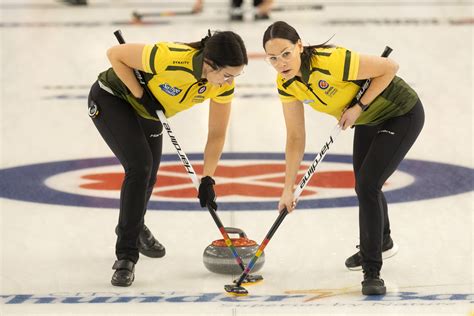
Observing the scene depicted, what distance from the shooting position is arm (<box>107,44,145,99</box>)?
4914 mm

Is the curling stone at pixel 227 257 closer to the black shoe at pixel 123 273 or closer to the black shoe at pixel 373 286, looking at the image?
the black shoe at pixel 123 273

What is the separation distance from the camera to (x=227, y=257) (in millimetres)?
5109

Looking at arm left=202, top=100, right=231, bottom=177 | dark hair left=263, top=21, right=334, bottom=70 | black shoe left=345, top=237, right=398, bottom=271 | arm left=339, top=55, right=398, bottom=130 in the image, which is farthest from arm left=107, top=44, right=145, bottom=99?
black shoe left=345, top=237, right=398, bottom=271

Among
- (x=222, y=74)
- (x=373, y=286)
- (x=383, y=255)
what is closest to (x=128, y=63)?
(x=222, y=74)

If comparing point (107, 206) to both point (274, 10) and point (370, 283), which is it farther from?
point (274, 10)

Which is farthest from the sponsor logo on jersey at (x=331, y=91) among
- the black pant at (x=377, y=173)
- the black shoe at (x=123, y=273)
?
the black shoe at (x=123, y=273)

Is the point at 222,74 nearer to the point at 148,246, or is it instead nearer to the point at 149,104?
the point at 149,104

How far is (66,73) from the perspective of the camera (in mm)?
10594

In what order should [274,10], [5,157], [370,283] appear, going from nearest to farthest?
[370,283] → [5,157] → [274,10]

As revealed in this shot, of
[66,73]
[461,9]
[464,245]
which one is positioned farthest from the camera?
[461,9]

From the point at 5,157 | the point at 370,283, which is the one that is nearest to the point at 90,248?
the point at 370,283

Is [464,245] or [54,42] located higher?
[54,42]

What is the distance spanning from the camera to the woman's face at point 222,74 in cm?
463

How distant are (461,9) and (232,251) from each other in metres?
10.2
